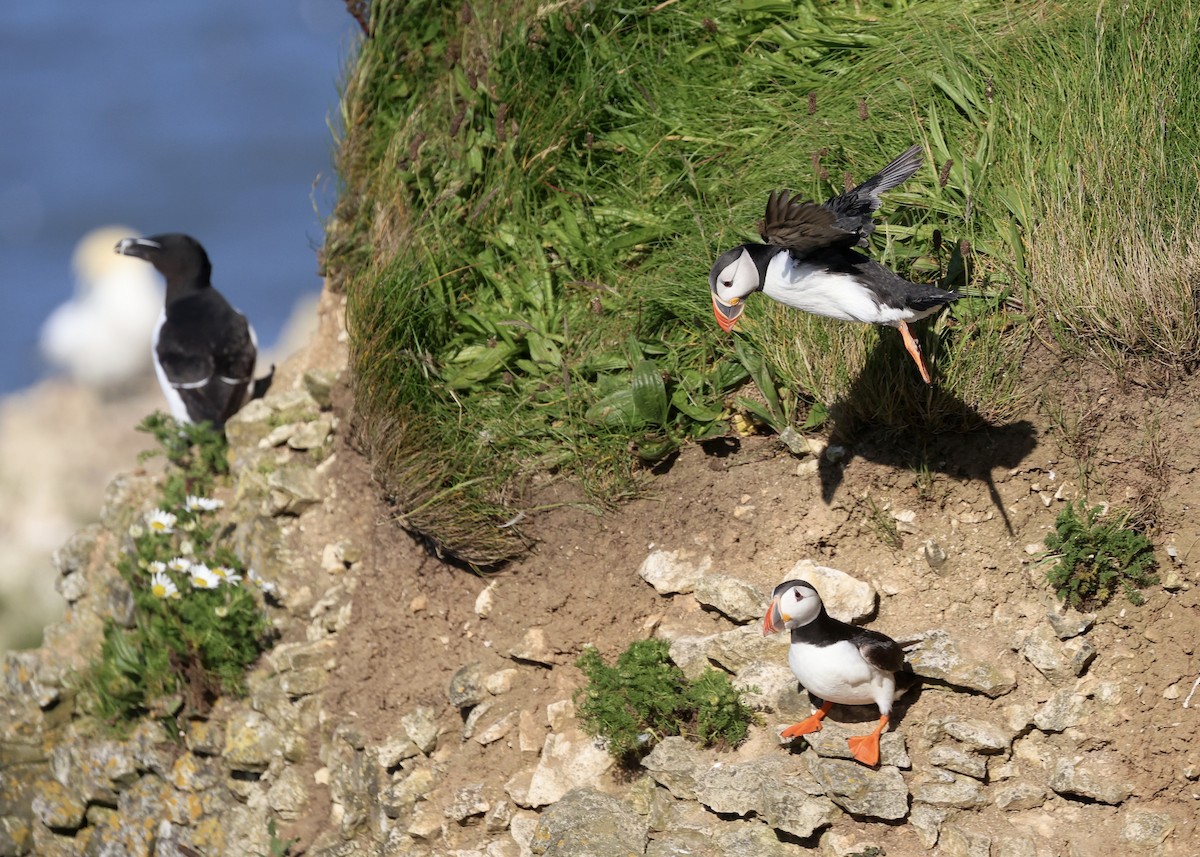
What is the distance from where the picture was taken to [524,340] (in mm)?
5199

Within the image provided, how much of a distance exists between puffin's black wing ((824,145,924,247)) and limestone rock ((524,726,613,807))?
1.99 m

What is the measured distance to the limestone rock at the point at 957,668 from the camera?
3824 millimetres

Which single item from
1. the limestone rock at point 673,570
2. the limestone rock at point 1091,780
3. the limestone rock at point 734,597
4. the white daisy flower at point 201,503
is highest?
the white daisy flower at point 201,503

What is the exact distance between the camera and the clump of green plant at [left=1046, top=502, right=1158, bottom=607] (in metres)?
3.84

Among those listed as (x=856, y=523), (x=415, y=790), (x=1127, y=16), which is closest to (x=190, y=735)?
(x=415, y=790)

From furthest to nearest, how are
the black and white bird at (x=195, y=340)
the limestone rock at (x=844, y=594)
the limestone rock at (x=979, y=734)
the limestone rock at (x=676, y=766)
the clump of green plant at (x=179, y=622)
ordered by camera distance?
the black and white bird at (x=195, y=340) < the clump of green plant at (x=179, y=622) < the limestone rock at (x=844, y=594) < the limestone rock at (x=676, y=766) < the limestone rock at (x=979, y=734)

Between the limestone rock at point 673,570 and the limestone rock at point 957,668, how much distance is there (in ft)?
2.90

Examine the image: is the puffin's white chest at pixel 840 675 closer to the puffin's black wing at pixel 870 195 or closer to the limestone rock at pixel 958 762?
the limestone rock at pixel 958 762

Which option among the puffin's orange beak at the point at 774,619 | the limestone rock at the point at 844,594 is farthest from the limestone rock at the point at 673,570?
the puffin's orange beak at the point at 774,619

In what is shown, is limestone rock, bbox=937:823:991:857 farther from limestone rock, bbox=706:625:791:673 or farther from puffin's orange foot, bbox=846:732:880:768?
limestone rock, bbox=706:625:791:673

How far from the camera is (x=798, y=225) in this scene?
362 centimetres

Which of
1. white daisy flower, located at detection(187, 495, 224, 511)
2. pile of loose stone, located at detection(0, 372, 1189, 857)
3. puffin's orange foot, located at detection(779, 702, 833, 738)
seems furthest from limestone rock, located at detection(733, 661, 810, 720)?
white daisy flower, located at detection(187, 495, 224, 511)

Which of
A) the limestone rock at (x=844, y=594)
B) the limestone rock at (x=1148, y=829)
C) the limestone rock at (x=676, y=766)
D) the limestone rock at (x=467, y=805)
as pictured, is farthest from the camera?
the limestone rock at (x=467, y=805)

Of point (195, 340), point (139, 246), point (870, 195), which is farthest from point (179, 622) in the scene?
point (870, 195)
